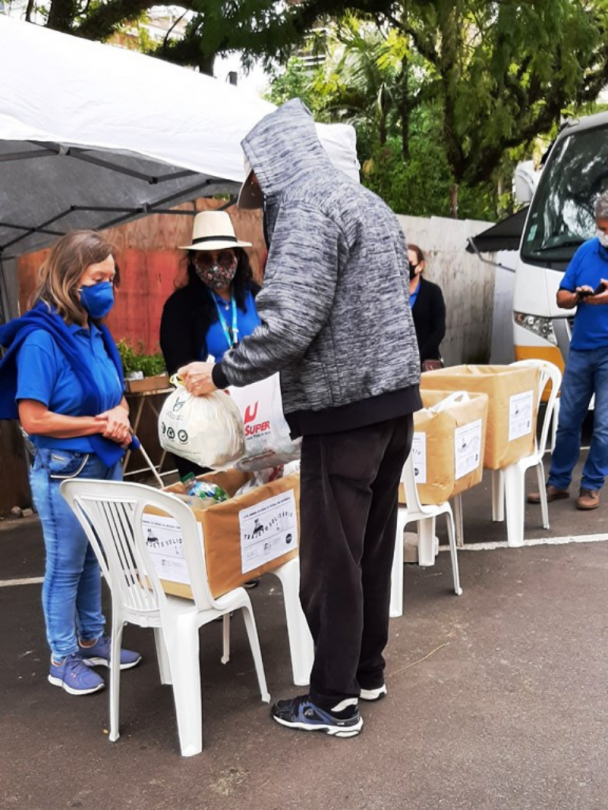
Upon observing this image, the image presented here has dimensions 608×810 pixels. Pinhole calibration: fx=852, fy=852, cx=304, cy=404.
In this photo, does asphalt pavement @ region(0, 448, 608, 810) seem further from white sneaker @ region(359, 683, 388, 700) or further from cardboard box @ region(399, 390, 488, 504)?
cardboard box @ region(399, 390, 488, 504)

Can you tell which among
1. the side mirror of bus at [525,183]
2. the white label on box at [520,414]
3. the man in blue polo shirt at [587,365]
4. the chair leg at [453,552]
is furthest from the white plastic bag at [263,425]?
the side mirror of bus at [525,183]

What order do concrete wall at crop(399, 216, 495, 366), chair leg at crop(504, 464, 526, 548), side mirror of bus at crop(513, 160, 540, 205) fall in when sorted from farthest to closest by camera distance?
1. concrete wall at crop(399, 216, 495, 366)
2. side mirror of bus at crop(513, 160, 540, 205)
3. chair leg at crop(504, 464, 526, 548)

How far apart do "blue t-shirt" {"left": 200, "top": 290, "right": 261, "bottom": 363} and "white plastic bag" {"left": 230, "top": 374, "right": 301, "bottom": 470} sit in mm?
842

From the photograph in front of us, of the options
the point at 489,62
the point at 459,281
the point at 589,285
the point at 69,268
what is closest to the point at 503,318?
the point at 459,281

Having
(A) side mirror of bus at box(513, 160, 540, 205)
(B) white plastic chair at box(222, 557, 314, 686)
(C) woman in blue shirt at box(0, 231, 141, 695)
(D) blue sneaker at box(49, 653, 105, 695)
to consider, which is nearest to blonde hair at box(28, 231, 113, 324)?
(C) woman in blue shirt at box(0, 231, 141, 695)

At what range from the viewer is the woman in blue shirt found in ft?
10.5

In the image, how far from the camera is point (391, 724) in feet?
10.4

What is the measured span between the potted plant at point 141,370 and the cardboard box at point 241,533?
3310 millimetres

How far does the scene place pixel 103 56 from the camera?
3604 mm

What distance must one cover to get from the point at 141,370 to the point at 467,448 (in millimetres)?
3408

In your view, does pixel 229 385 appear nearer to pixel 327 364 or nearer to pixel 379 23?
pixel 327 364

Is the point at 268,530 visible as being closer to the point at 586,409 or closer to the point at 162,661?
the point at 162,661

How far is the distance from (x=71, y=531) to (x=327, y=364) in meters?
1.31

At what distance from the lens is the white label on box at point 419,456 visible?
412 centimetres
